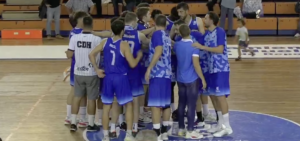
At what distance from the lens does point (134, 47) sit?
6.71 meters

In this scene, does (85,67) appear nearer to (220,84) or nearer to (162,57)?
(162,57)

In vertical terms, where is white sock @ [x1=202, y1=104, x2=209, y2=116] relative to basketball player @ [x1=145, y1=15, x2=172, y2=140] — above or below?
below

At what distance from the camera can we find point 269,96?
9.06 meters

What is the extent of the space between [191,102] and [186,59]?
556 millimetres

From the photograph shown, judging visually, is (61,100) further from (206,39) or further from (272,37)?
(272,37)

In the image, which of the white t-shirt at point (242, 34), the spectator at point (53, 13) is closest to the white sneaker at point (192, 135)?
the white t-shirt at point (242, 34)

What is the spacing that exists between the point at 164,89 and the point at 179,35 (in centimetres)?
74

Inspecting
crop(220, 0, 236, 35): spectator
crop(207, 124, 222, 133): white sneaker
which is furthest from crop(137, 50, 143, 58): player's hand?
crop(220, 0, 236, 35): spectator

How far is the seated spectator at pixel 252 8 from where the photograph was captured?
15.7m

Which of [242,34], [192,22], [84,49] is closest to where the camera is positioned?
[84,49]

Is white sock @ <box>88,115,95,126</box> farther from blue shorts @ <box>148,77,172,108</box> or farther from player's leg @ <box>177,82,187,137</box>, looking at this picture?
player's leg @ <box>177,82,187,137</box>

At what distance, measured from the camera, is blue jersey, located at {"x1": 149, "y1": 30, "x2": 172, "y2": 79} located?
21.3ft

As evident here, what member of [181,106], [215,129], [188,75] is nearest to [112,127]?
[181,106]

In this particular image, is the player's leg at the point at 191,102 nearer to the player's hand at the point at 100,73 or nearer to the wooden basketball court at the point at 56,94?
the player's hand at the point at 100,73
